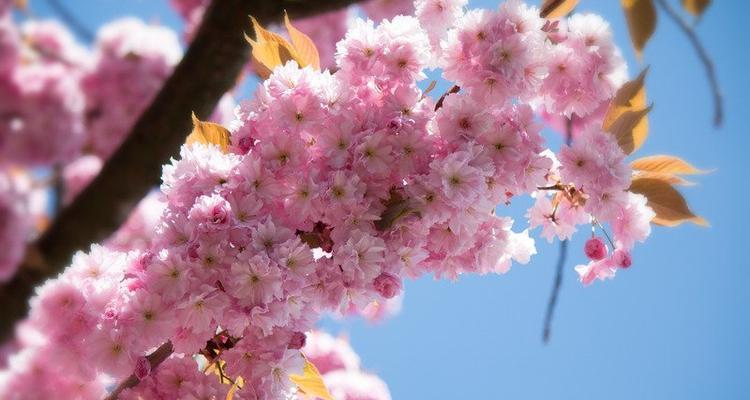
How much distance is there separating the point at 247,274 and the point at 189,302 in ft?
0.16

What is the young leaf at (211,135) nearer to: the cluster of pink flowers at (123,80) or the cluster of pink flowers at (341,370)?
the cluster of pink flowers at (341,370)

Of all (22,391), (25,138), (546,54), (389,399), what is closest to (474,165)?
(546,54)

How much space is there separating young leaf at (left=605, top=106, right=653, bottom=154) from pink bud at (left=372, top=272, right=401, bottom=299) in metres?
0.26

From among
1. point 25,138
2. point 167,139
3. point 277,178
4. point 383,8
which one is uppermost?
point 383,8

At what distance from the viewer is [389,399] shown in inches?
39.6

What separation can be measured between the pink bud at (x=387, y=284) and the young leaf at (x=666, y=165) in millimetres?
297

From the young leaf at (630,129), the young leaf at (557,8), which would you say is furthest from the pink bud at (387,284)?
the young leaf at (557,8)

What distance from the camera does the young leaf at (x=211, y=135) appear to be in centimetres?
65

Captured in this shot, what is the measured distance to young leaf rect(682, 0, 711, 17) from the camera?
966mm

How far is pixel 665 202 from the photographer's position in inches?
27.9

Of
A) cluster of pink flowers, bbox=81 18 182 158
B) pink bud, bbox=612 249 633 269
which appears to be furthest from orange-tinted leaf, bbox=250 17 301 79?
cluster of pink flowers, bbox=81 18 182 158

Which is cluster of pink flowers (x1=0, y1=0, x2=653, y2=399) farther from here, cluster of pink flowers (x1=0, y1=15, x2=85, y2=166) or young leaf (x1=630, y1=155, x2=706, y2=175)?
cluster of pink flowers (x1=0, y1=15, x2=85, y2=166)

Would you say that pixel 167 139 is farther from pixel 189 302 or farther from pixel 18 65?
pixel 18 65

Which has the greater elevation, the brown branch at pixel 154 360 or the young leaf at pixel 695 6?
the young leaf at pixel 695 6
